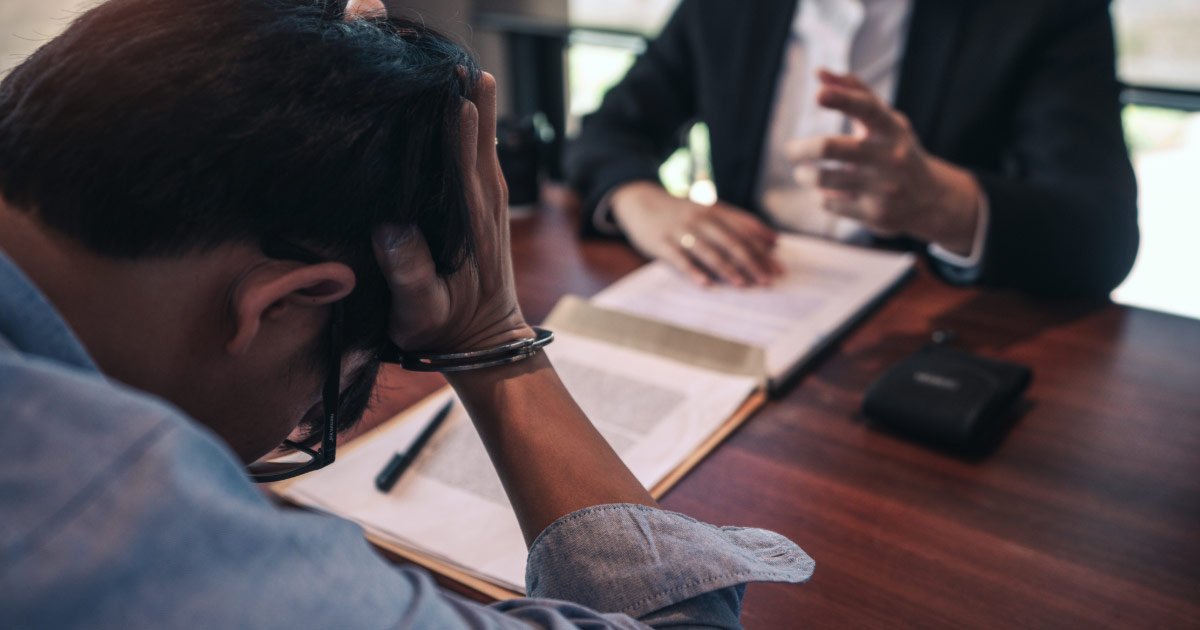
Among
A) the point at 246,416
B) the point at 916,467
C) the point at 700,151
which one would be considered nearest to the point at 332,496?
the point at 246,416

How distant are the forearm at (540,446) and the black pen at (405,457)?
13 cm

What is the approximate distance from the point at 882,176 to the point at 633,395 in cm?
42

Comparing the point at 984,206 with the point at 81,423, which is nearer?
the point at 81,423

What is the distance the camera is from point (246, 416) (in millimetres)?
445

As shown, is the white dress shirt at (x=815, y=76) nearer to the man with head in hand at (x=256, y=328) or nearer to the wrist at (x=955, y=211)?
the wrist at (x=955, y=211)

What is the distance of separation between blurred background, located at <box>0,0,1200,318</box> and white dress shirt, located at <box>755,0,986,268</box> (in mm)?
249

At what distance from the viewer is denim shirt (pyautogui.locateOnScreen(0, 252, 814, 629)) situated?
235 mm

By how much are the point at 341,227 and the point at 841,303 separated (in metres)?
0.69

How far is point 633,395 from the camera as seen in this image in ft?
2.54

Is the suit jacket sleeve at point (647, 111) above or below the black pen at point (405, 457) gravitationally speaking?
above

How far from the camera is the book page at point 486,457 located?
589 mm

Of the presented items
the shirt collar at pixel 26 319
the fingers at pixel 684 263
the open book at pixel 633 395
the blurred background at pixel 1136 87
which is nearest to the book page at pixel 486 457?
the open book at pixel 633 395

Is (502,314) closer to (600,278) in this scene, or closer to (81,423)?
(81,423)

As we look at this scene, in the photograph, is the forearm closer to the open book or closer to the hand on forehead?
the open book
